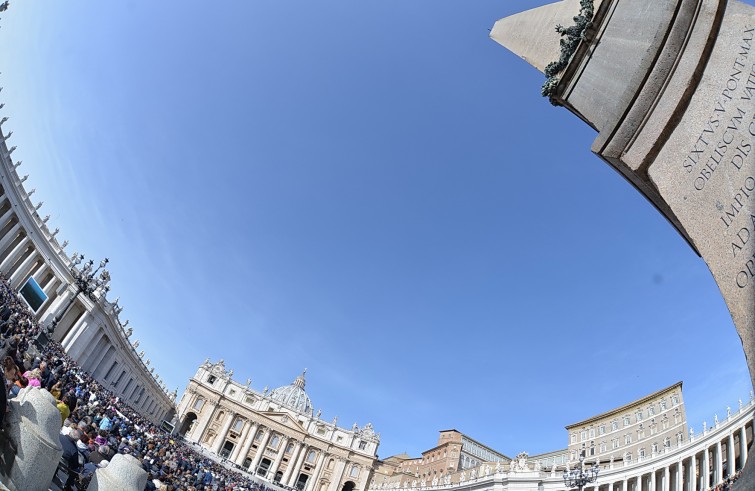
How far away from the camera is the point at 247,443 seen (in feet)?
301

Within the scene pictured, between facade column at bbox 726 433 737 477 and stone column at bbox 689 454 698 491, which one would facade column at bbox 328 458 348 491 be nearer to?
stone column at bbox 689 454 698 491

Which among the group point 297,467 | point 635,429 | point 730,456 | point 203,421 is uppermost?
point 635,429

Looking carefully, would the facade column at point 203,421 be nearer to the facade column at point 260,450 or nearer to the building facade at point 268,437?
the building facade at point 268,437

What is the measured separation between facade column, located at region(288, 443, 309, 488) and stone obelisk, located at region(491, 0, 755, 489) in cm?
10384

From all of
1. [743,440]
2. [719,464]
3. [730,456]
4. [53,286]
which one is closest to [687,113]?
[743,440]

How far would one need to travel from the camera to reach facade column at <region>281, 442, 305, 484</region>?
92.1 m

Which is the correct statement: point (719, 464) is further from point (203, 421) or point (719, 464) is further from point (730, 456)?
point (203, 421)

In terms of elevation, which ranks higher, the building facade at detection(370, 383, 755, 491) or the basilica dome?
the basilica dome

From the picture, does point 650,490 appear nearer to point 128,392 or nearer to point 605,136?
point 605,136

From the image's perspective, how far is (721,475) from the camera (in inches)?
1255

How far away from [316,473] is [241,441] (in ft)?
59.3

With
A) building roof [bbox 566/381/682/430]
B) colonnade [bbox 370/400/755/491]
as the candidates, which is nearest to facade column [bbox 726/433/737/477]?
colonnade [bbox 370/400/755/491]

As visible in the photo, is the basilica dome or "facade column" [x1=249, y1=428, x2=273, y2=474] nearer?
"facade column" [x1=249, y1=428, x2=273, y2=474]

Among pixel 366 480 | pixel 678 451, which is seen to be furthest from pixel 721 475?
pixel 366 480
